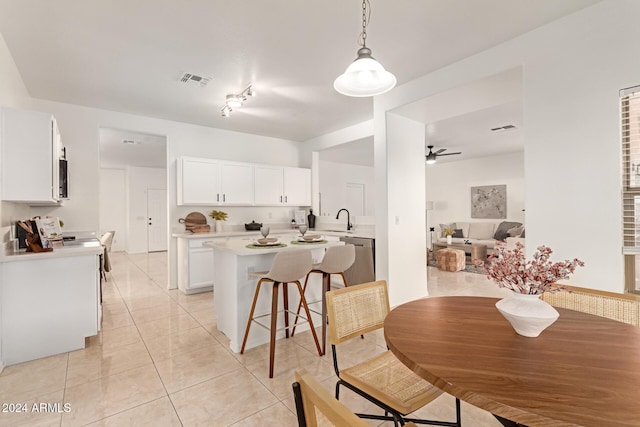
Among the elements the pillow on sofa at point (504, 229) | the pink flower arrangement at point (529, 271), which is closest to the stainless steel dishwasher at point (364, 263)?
the pink flower arrangement at point (529, 271)

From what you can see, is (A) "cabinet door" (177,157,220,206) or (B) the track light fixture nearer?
(B) the track light fixture

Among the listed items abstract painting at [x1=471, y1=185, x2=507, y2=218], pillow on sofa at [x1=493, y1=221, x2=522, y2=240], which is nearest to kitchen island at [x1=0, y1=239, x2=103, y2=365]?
pillow on sofa at [x1=493, y1=221, x2=522, y2=240]

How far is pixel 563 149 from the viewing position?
2.31 m

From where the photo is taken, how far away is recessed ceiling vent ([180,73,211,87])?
127 inches

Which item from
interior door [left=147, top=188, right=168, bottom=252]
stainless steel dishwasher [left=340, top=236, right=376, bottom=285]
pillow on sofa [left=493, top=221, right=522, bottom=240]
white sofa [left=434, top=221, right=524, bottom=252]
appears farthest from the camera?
interior door [left=147, top=188, right=168, bottom=252]

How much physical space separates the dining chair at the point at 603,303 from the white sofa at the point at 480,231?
19.4 ft

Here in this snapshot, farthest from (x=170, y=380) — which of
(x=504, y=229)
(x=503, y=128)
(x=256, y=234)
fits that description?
(x=504, y=229)

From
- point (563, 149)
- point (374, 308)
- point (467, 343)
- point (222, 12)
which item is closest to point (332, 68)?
point (222, 12)

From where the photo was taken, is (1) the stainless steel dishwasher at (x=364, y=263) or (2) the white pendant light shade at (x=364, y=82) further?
(1) the stainless steel dishwasher at (x=364, y=263)

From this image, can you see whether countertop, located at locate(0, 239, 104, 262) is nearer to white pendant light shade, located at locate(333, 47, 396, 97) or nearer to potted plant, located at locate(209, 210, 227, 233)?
potted plant, located at locate(209, 210, 227, 233)

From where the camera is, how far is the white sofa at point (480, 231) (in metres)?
7.19

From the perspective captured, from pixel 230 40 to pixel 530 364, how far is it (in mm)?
2908

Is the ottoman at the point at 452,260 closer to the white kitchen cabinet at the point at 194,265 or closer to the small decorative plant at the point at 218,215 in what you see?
the small decorative plant at the point at 218,215

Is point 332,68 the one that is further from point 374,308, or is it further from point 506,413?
point 506,413
